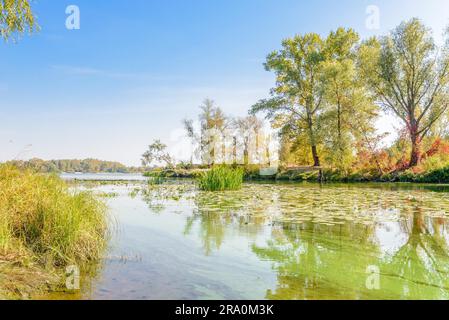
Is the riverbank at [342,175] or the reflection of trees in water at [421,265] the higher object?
the riverbank at [342,175]

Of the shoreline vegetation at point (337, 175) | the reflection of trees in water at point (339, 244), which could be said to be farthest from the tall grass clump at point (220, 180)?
the reflection of trees in water at point (339, 244)

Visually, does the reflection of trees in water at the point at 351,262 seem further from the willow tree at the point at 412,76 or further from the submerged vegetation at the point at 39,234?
the willow tree at the point at 412,76

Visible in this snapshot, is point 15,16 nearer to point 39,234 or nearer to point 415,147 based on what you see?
point 39,234

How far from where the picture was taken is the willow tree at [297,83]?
33.2 meters

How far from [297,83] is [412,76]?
9939 mm

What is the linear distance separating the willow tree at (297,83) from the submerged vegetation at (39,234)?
28216 millimetres

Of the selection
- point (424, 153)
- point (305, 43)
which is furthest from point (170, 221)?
point (305, 43)

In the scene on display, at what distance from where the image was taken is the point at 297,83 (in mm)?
34125

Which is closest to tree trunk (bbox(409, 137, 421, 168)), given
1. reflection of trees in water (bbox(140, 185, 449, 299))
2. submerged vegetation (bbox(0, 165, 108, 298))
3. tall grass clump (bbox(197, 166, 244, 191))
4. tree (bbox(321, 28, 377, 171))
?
tree (bbox(321, 28, 377, 171))

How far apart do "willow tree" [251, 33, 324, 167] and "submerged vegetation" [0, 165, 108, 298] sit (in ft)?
92.6

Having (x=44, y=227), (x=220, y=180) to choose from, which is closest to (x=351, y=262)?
(x=44, y=227)

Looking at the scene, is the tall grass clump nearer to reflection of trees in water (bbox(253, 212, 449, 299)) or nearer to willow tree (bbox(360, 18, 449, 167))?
reflection of trees in water (bbox(253, 212, 449, 299))

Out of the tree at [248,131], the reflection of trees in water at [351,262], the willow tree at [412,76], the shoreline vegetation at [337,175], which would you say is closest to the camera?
the reflection of trees in water at [351,262]
